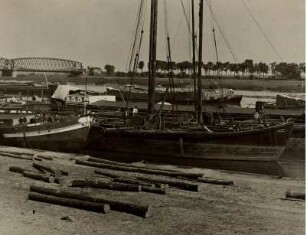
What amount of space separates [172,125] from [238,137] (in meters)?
4.68

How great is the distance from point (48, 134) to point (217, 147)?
889 cm

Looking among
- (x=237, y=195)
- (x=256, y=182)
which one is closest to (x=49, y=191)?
(x=237, y=195)

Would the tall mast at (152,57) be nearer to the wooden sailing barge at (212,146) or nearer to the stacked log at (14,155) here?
the wooden sailing barge at (212,146)

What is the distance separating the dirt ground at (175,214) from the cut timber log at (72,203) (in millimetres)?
128

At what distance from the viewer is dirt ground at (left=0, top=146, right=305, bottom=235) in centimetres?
973

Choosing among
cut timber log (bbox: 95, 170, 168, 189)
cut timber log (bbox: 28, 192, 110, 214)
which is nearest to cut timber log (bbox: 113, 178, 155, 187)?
cut timber log (bbox: 95, 170, 168, 189)

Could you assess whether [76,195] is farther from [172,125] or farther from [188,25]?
[188,25]

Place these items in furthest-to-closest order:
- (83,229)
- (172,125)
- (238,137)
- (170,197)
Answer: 1. (172,125)
2. (238,137)
3. (170,197)
4. (83,229)

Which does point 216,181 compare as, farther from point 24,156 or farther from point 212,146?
point 24,156

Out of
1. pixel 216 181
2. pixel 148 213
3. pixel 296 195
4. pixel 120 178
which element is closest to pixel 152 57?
pixel 216 181

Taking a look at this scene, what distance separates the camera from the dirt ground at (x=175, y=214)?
383 inches

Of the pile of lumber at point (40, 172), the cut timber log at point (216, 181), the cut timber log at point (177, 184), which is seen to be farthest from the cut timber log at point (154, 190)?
the pile of lumber at point (40, 172)

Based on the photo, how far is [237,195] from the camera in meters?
13.7

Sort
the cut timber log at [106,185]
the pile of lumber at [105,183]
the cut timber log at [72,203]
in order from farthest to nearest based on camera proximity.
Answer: the cut timber log at [106,185]
the pile of lumber at [105,183]
the cut timber log at [72,203]
